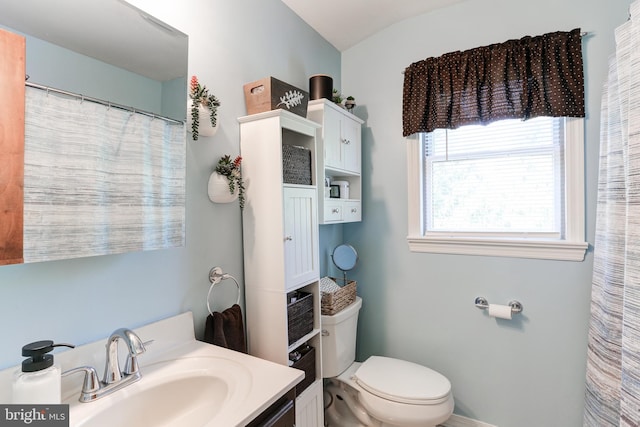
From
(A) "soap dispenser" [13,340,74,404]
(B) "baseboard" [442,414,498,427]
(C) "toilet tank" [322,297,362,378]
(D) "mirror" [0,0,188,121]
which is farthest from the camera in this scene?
(B) "baseboard" [442,414,498,427]

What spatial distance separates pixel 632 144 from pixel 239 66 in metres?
1.60

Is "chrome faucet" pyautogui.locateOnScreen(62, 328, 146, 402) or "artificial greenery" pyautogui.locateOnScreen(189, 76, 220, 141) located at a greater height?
"artificial greenery" pyautogui.locateOnScreen(189, 76, 220, 141)

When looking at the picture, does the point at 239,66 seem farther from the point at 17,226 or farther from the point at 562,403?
the point at 562,403

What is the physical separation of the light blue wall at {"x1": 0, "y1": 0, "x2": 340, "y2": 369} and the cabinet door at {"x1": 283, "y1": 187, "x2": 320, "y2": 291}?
236 mm

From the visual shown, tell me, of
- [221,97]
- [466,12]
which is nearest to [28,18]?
[221,97]

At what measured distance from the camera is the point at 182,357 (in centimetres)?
109

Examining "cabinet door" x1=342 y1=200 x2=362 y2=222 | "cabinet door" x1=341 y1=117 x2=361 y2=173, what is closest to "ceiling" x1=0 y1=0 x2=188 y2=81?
"cabinet door" x1=341 y1=117 x2=361 y2=173

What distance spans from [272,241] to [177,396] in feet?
2.07

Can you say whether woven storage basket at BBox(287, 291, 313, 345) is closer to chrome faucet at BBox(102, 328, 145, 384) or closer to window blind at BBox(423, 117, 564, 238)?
chrome faucet at BBox(102, 328, 145, 384)

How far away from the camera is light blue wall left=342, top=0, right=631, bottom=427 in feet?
5.40

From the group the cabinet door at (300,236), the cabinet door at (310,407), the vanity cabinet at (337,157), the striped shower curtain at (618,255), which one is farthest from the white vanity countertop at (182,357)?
the striped shower curtain at (618,255)

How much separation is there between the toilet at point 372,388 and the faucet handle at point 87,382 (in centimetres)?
107

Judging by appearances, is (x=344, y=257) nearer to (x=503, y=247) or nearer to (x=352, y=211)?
(x=352, y=211)

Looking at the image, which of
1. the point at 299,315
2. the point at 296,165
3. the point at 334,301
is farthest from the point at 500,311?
the point at 296,165
